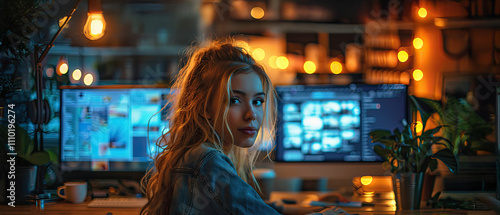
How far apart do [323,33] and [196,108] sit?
8.50 ft

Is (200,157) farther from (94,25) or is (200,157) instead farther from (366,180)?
(366,180)

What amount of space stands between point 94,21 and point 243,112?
1.05 meters

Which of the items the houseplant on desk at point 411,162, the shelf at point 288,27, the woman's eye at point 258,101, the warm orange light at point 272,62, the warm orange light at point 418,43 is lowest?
the houseplant on desk at point 411,162

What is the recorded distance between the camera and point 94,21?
1903mm

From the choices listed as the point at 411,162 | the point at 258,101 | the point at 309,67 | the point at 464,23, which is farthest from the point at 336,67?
the point at 258,101

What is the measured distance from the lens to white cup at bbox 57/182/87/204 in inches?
69.4

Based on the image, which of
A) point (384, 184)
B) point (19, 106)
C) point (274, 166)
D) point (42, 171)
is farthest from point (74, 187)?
point (384, 184)

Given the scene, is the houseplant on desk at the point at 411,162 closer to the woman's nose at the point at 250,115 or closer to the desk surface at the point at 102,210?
the desk surface at the point at 102,210

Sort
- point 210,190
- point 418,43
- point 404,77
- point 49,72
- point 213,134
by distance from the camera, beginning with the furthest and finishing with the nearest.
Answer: point 404,77, point 418,43, point 49,72, point 213,134, point 210,190

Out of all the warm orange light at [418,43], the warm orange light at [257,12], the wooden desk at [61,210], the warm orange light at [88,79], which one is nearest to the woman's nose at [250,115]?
the wooden desk at [61,210]

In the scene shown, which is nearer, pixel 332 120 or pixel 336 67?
pixel 332 120

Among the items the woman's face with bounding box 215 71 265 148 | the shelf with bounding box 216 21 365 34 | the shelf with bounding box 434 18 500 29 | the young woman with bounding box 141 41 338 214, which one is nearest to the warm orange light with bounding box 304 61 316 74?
the shelf with bounding box 216 21 365 34

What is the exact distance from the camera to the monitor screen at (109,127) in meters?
1.87

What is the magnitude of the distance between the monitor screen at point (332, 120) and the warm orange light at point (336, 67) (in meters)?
1.62
